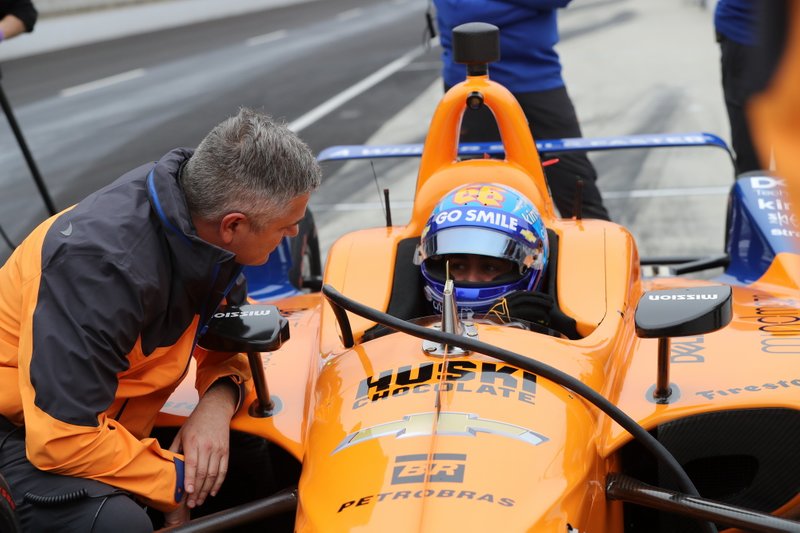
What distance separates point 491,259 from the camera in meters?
3.36

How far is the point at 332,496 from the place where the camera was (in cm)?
244

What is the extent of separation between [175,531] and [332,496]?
44 cm

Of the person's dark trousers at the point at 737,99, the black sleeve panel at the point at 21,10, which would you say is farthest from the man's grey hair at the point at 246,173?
the black sleeve panel at the point at 21,10

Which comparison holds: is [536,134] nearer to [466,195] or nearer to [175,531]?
[466,195]

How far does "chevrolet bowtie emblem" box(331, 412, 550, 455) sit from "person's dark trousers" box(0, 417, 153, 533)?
0.59 meters

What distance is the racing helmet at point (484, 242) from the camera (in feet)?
10.8

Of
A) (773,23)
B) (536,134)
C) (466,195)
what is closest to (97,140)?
(536,134)

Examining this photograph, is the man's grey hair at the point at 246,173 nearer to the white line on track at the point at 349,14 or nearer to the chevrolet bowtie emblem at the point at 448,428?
the chevrolet bowtie emblem at the point at 448,428

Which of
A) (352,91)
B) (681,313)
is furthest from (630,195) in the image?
(352,91)

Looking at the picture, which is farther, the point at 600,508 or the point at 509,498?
the point at 600,508

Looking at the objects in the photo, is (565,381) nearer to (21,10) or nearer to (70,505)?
(70,505)

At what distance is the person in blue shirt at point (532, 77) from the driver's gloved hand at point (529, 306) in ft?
6.55

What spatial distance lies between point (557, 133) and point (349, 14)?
2016cm

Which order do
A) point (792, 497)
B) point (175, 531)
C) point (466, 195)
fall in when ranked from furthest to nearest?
point (466, 195), point (792, 497), point (175, 531)
